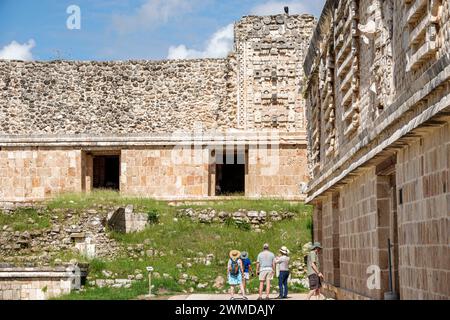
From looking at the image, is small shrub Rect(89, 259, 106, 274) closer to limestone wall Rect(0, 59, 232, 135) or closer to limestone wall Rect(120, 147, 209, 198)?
limestone wall Rect(120, 147, 209, 198)

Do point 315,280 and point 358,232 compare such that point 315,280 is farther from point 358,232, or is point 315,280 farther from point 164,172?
point 164,172

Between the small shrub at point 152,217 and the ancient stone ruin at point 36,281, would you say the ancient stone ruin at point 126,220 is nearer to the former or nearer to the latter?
the small shrub at point 152,217

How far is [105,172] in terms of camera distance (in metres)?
36.0

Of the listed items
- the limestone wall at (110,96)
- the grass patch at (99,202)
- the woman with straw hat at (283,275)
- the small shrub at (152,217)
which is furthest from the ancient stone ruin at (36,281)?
the limestone wall at (110,96)

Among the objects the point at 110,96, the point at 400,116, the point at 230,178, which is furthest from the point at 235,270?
the point at 110,96

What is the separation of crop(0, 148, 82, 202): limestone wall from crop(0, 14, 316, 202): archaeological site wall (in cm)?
3

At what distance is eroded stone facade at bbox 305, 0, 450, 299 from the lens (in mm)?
8273

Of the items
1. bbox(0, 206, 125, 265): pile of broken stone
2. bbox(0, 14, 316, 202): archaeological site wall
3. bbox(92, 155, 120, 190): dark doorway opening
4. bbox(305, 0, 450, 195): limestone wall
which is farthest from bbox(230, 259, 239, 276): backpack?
bbox(92, 155, 120, 190): dark doorway opening

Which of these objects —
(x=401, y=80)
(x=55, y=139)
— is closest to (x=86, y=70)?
(x=55, y=139)

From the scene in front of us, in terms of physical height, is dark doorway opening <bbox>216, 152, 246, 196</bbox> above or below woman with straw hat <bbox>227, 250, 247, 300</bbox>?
above

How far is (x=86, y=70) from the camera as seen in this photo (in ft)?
127

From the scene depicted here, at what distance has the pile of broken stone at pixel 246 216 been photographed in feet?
79.3
